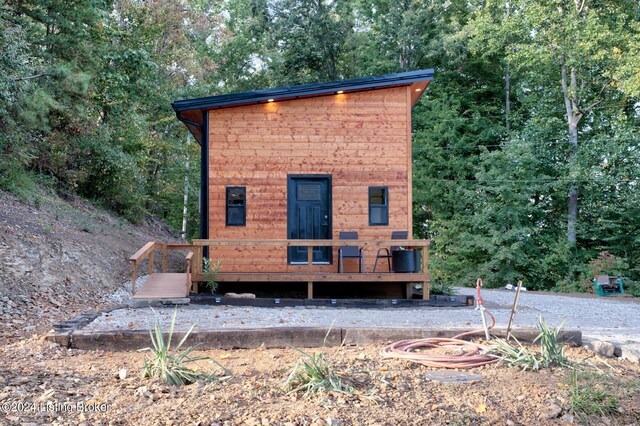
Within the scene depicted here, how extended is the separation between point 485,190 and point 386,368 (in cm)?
1880

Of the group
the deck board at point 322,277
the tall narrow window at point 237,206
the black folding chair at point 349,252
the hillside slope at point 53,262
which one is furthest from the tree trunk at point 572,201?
the hillside slope at point 53,262

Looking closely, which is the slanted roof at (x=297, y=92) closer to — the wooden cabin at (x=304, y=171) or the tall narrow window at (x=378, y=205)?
the wooden cabin at (x=304, y=171)

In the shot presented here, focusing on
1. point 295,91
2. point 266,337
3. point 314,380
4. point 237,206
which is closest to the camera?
point 314,380

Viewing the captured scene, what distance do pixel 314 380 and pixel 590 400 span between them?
169 centimetres

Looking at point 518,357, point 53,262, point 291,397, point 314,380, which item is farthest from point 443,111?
point 291,397

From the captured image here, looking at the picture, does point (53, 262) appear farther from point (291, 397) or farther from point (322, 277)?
point (291, 397)

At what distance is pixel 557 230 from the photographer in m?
21.9

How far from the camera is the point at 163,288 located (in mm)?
9992

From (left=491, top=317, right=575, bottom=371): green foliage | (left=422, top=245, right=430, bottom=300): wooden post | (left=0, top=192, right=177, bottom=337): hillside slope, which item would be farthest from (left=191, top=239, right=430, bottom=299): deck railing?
(left=491, top=317, right=575, bottom=371): green foliage

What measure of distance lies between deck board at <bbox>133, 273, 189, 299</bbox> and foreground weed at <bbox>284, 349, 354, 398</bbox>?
240 inches

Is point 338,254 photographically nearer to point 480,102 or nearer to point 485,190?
point 485,190

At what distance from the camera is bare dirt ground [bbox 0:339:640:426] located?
3082 millimetres

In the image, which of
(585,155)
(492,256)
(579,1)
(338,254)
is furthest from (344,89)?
(579,1)

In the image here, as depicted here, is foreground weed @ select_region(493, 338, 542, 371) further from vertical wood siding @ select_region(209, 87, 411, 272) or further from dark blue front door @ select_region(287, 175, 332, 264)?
dark blue front door @ select_region(287, 175, 332, 264)
